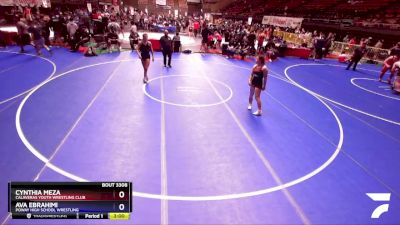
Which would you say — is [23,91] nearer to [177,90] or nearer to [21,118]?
[21,118]

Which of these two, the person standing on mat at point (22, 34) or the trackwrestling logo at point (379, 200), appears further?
the person standing on mat at point (22, 34)

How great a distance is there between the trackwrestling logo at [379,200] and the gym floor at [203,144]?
0.11 meters

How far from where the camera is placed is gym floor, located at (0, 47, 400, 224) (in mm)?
5160

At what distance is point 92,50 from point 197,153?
12911 mm

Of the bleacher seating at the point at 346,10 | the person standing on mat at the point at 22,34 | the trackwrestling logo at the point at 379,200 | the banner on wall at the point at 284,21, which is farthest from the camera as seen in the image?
the banner on wall at the point at 284,21

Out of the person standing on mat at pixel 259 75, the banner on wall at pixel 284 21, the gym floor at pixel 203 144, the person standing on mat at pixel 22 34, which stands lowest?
the gym floor at pixel 203 144

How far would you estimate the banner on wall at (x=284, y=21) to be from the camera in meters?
27.3

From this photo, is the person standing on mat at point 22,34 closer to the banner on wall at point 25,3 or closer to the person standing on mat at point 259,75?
the banner on wall at point 25,3
